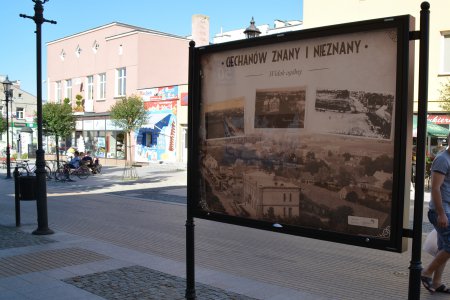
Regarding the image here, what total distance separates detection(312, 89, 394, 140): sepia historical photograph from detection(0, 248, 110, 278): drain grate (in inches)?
174

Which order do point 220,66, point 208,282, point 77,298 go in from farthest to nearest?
point 208,282
point 77,298
point 220,66

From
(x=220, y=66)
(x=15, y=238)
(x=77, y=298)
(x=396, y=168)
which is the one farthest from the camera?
(x=15, y=238)

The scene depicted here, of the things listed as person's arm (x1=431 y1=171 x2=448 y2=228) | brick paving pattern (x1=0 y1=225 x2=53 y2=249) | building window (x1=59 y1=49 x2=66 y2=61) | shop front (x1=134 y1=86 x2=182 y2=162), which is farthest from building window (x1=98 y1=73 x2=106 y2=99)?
person's arm (x1=431 y1=171 x2=448 y2=228)

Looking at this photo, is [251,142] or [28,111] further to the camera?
[28,111]

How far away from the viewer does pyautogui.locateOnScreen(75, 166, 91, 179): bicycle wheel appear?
867 inches

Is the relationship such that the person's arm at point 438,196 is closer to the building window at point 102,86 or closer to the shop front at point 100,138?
the shop front at point 100,138

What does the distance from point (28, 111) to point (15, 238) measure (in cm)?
6639

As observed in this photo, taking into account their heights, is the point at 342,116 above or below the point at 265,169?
above

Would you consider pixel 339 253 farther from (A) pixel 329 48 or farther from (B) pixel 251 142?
(A) pixel 329 48

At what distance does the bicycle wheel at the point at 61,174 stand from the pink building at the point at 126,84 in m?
9.59

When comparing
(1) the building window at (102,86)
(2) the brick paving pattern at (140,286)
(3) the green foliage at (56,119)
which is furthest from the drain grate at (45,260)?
(1) the building window at (102,86)

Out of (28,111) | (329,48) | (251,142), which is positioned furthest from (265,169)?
(28,111)

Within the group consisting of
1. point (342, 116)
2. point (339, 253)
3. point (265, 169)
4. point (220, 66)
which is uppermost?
point (220, 66)

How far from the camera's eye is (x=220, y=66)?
13.4 ft
